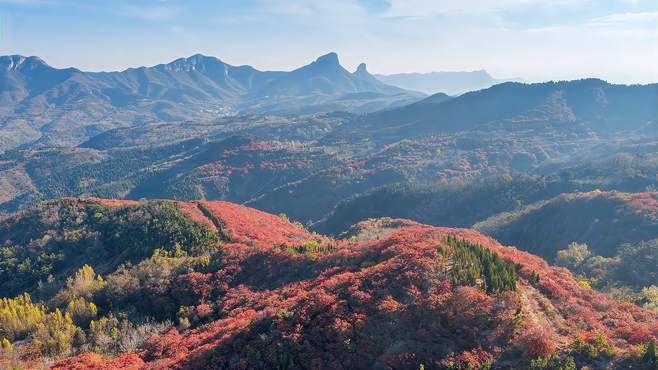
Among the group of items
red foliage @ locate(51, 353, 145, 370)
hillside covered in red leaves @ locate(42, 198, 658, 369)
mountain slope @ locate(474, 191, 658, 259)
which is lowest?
mountain slope @ locate(474, 191, 658, 259)

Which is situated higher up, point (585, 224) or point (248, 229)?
point (248, 229)

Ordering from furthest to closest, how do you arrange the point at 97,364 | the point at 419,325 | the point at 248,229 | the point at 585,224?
1. the point at 585,224
2. the point at 248,229
3. the point at 97,364
4. the point at 419,325

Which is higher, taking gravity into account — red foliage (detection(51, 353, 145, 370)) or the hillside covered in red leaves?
the hillside covered in red leaves

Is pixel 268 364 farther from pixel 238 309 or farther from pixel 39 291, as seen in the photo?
pixel 39 291

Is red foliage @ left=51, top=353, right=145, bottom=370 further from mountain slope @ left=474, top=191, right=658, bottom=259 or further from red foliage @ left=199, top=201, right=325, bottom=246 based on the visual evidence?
mountain slope @ left=474, top=191, right=658, bottom=259

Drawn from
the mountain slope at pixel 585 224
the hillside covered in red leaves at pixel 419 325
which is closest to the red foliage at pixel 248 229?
the hillside covered in red leaves at pixel 419 325

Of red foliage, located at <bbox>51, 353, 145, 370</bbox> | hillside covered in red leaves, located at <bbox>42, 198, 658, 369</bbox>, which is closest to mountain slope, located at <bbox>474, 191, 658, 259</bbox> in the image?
hillside covered in red leaves, located at <bbox>42, 198, 658, 369</bbox>

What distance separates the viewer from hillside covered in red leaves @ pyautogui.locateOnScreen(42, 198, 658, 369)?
119 ft

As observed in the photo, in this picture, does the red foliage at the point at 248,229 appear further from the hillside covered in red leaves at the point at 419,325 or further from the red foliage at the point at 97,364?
the red foliage at the point at 97,364

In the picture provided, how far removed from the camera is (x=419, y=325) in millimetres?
39406

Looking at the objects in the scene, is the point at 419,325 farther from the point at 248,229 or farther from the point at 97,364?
the point at 248,229

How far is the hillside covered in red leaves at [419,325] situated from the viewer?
3619 cm

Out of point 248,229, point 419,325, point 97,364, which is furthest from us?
point 248,229

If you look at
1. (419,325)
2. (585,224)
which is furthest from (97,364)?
(585,224)
